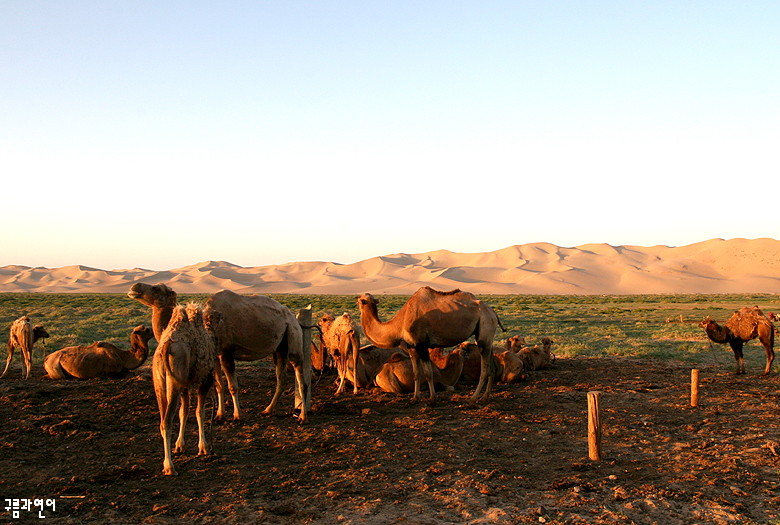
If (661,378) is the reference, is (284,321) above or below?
above

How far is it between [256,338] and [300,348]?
0.98 m

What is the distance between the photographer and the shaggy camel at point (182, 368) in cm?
696

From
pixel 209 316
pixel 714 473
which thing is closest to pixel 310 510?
pixel 209 316

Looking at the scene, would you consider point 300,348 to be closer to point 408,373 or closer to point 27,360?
point 408,373

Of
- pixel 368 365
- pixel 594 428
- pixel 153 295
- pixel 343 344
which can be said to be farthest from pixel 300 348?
pixel 594 428

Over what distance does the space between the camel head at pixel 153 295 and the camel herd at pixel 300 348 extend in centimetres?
2

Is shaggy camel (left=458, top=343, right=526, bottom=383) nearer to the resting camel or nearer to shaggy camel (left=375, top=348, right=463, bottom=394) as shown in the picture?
shaggy camel (left=375, top=348, right=463, bottom=394)

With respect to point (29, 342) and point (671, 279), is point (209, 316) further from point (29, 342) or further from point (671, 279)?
point (671, 279)

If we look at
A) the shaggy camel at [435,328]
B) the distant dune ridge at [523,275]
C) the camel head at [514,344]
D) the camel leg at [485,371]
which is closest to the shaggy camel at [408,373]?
the shaggy camel at [435,328]

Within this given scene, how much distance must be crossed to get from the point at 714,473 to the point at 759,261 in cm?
15625

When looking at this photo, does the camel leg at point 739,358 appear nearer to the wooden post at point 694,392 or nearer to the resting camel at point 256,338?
the wooden post at point 694,392

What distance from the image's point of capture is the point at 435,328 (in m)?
11.6

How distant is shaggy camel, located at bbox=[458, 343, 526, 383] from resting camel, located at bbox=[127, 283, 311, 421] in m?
4.42

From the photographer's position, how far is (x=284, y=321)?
32.8 feet
